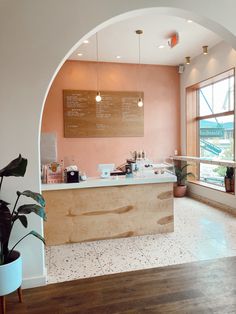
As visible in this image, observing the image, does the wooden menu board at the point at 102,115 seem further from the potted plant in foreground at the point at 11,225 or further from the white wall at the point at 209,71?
the potted plant in foreground at the point at 11,225

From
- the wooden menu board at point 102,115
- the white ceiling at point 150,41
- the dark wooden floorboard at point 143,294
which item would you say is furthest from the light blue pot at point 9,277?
the wooden menu board at point 102,115

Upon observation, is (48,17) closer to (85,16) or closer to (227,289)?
(85,16)

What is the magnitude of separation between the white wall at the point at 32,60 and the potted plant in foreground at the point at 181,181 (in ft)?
14.3

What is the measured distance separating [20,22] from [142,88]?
4162 millimetres

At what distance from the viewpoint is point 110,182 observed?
3.70 m

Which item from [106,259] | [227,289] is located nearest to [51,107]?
[106,259]

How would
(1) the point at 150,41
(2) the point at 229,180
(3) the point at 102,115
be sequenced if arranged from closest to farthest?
(1) the point at 150,41 < (2) the point at 229,180 < (3) the point at 102,115

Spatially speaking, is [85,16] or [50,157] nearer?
[85,16]

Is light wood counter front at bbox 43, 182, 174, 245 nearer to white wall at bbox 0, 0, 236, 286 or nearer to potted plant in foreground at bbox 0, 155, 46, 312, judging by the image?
white wall at bbox 0, 0, 236, 286

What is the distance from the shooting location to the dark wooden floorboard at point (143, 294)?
7.14 feet

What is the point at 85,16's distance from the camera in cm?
253

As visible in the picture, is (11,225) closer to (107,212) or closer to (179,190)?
(107,212)

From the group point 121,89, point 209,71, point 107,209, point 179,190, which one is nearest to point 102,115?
point 121,89

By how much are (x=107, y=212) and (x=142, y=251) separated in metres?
0.75
